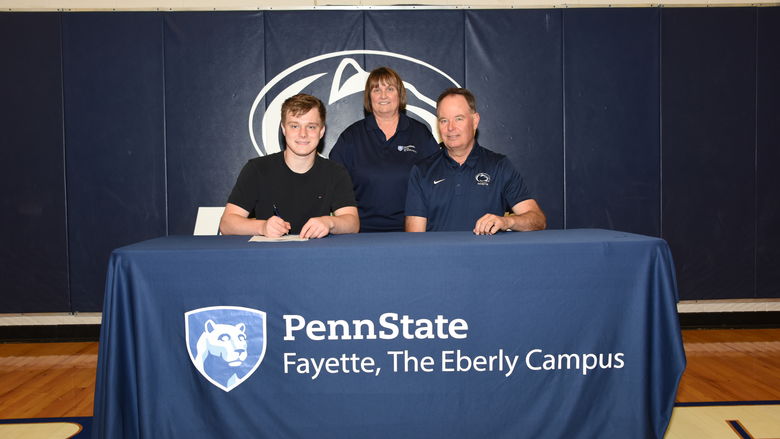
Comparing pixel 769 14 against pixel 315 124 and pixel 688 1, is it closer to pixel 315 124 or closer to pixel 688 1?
pixel 688 1

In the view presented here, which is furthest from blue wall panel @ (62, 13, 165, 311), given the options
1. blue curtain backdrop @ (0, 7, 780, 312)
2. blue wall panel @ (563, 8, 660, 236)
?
blue wall panel @ (563, 8, 660, 236)

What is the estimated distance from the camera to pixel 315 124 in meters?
2.36

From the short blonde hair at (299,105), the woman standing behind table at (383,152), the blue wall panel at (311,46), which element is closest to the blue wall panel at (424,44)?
the blue wall panel at (311,46)

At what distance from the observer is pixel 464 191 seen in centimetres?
259

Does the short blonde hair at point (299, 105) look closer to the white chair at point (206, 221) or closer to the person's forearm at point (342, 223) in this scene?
the person's forearm at point (342, 223)

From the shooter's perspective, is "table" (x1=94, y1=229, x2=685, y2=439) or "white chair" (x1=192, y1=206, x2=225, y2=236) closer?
"table" (x1=94, y1=229, x2=685, y2=439)

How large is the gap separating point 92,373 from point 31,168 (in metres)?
1.79

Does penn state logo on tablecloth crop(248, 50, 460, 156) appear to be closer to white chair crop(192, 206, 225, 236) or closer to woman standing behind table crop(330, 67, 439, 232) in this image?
white chair crop(192, 206, 225, 236)

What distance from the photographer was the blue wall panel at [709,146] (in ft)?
14.3

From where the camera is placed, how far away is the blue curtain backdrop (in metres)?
4.23

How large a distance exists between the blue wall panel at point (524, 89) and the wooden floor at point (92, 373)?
1456 mm

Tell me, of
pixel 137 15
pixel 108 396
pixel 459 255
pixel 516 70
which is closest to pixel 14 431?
pixel 108 396

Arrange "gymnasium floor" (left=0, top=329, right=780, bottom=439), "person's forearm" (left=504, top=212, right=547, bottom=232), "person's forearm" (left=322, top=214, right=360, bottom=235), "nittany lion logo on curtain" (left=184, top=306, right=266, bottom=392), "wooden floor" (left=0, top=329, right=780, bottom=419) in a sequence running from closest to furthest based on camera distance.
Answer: "nittany lion logo on curtain" (left=184, top=306, right=266, bottom=392), "person's forearm" (left=322, top=214, right=360, bottom=235), "person's forearm" (left=504, top=212, right=547, bottom=232), "gymnasium floor" (left=0, top=329, right=780, bottom=439), "wooden floor" (left=0, top=329, right=780, bottom=419)

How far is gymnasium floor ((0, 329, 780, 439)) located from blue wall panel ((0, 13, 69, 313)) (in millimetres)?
441
